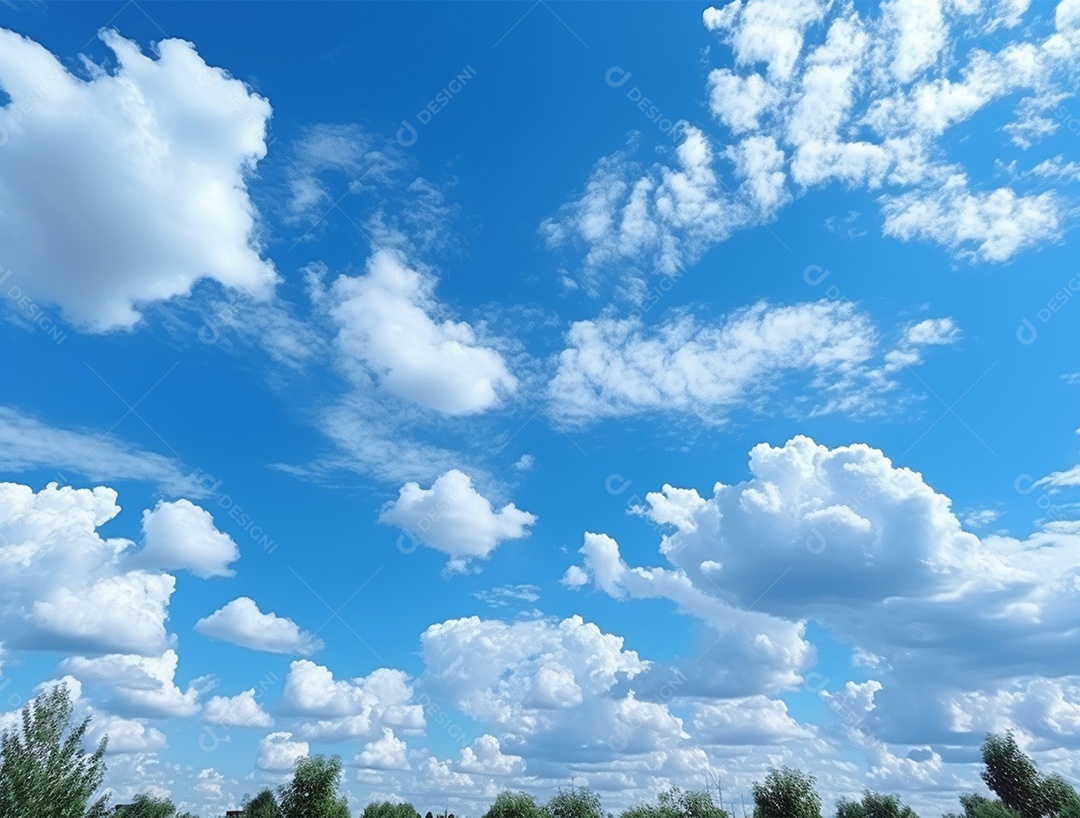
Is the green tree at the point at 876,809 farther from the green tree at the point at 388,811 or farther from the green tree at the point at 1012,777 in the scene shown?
the green tree at the point at 388,811

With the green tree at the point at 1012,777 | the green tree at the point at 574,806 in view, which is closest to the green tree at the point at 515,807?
the green tree at the point at 574,806

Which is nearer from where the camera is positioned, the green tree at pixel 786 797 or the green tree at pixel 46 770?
the green tree at pixel 46 770

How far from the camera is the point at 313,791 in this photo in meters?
96.6

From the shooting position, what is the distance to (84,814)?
160ft

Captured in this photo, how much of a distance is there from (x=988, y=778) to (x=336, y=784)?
10405 cm

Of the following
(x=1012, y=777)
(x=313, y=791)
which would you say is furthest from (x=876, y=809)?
(x=313, y=791)

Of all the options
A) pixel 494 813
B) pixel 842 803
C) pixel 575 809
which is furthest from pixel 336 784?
pixel 842 803

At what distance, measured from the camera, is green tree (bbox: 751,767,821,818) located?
91.4 m

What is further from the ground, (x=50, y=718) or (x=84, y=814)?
(x=50, y=718)

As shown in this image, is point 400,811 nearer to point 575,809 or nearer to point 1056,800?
point 575,809

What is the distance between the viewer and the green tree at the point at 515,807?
113438 millimetres

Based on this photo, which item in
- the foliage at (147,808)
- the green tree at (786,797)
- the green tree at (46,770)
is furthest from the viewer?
the foliage at (147,808)

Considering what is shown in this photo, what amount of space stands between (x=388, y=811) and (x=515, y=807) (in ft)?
140

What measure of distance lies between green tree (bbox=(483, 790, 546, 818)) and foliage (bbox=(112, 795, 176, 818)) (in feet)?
200
